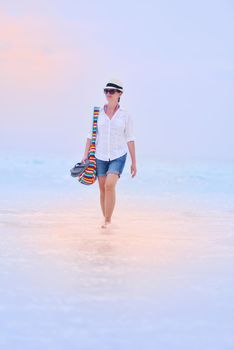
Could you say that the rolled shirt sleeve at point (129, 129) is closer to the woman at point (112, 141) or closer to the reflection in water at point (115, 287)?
the woman at point (112, 141)

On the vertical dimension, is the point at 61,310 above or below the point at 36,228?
above

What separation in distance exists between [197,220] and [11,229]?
8.18 ft

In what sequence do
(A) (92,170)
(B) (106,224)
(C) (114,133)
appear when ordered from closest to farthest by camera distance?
(C) (114,133) → (A) (92,170) → (B) (106,224)

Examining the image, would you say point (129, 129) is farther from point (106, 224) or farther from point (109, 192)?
point (106, 224)

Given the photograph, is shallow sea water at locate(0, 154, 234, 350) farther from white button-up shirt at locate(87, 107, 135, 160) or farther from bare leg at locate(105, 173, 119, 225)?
white button-up shirt at locate(87, 107, 135, 160)

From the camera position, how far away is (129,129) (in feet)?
20.3

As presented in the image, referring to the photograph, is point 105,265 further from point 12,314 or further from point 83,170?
point 83,170

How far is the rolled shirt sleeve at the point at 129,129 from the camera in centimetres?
616

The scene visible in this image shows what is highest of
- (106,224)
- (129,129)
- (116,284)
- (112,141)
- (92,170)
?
(129,129)

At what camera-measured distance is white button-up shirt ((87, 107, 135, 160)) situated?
612cm

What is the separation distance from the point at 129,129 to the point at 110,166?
46 cm

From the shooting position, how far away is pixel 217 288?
3719 millimetres

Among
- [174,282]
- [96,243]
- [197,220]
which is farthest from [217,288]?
[197,220]

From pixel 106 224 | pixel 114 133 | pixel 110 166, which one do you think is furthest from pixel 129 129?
pixel 106 224
